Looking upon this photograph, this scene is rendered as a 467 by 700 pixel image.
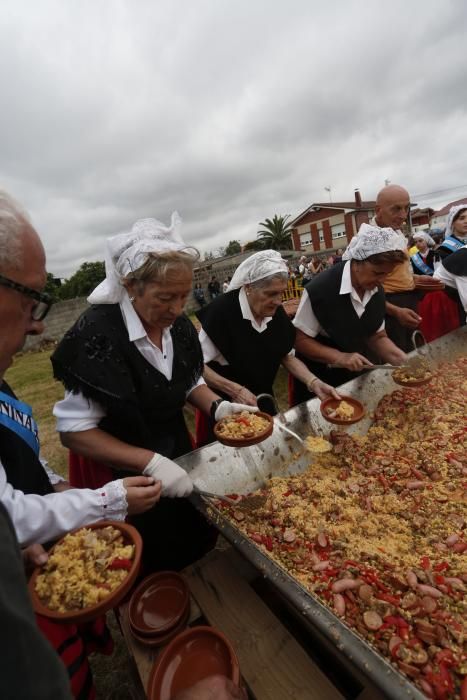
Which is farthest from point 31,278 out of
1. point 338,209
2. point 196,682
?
point 338,209

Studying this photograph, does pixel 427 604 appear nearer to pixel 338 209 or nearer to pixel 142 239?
pixel 142 239

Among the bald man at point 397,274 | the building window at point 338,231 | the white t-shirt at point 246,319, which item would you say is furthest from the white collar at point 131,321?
the building window at point 338,231

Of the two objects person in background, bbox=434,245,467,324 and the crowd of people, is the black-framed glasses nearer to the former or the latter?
the crowd of people

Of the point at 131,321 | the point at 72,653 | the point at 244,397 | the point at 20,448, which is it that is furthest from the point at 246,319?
the point at 72,653

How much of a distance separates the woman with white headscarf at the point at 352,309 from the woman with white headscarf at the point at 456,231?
161 cm

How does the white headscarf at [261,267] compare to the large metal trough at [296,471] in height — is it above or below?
above

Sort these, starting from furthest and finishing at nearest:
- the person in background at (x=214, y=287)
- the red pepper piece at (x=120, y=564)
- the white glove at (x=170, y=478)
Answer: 1. the person in background at (x=214, y=287)
2. the white glove at (x=170, y=478)
3. the red pepper piece at (x=120, y=564)

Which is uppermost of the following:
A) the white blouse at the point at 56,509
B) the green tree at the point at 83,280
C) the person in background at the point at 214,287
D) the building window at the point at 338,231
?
the green tree at the point at 83,280

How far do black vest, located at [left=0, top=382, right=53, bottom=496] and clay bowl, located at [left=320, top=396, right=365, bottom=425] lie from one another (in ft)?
5.59

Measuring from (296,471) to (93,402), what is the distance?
127cm

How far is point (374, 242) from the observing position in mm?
2742

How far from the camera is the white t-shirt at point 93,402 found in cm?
185

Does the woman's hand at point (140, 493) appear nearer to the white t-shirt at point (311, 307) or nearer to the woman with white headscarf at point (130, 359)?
the woman with white headscarf at point (130, 359)

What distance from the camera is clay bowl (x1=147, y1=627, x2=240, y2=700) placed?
1184mm
